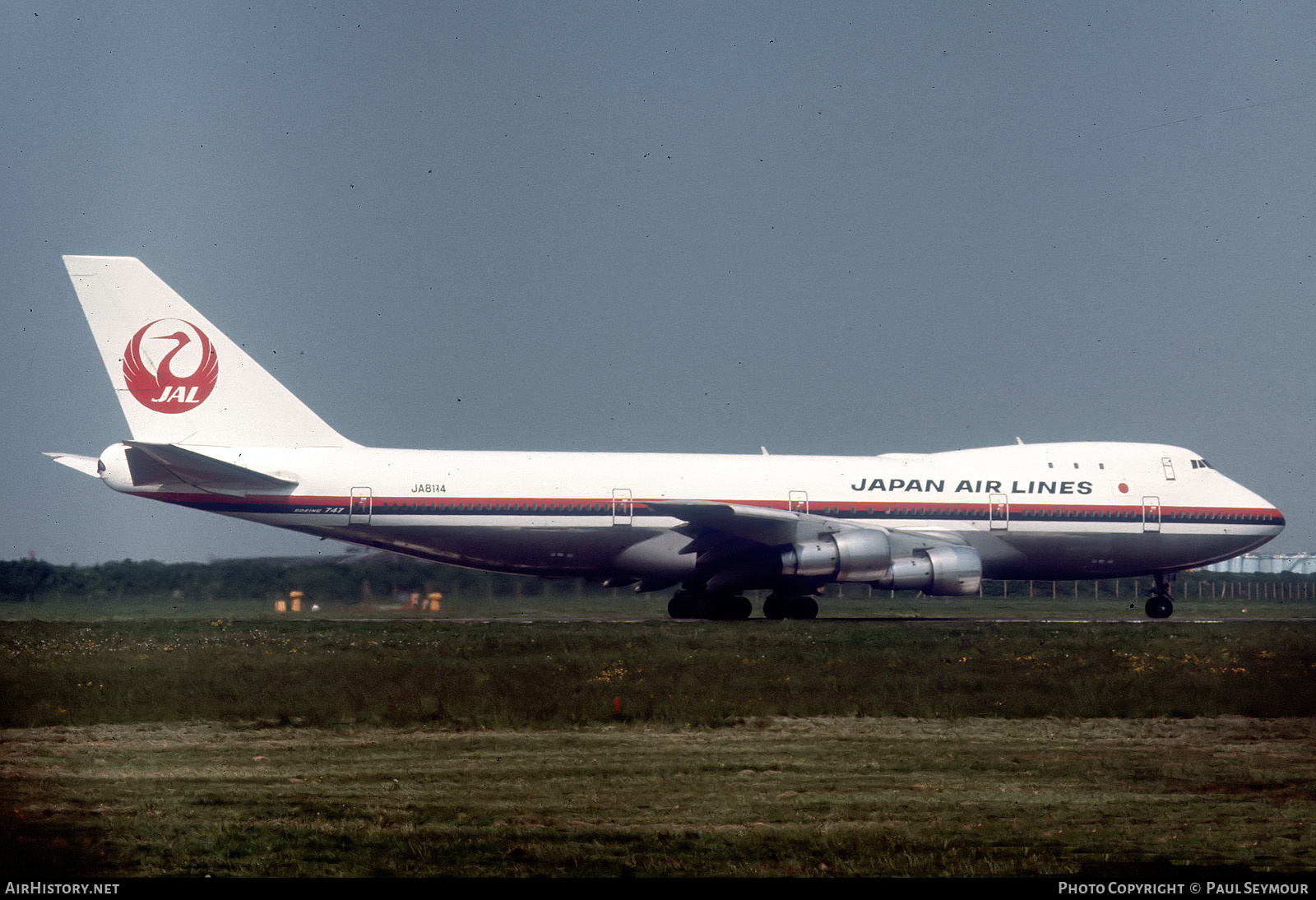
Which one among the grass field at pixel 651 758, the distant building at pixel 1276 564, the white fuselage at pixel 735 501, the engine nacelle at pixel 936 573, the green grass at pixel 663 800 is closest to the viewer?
the green grass at pixel 663 800

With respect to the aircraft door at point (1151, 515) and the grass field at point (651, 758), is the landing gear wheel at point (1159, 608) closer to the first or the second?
the aircraft door at point (1151, 515)

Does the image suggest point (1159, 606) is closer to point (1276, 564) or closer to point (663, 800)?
point (663, 800)

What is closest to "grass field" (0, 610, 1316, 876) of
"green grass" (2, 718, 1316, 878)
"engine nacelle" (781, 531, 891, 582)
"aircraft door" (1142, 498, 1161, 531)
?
"green grass" (2, 718, 1316, 878)

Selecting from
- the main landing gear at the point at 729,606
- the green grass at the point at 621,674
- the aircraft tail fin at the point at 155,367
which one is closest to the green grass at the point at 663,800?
the green grass at the point at 621,674

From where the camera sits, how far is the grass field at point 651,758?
23.0 ft

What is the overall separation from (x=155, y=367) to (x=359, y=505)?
522cm

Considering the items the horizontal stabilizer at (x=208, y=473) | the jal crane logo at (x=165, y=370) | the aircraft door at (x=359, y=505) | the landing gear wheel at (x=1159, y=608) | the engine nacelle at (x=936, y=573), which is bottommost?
the landing gear wheel at (x=1159, y=608)

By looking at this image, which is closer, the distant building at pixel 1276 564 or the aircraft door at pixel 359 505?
the aircraft door at pixel 359 505

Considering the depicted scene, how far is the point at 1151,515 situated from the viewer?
94.6ft

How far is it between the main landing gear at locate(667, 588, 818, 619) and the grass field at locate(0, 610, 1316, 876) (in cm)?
750

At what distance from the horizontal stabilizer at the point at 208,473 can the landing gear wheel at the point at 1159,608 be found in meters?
18.7

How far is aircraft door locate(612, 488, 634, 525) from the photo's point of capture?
26.1 metres

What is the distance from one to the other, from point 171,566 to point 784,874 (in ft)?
74.9

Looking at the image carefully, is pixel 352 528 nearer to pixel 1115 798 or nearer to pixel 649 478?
pixel 649 478
